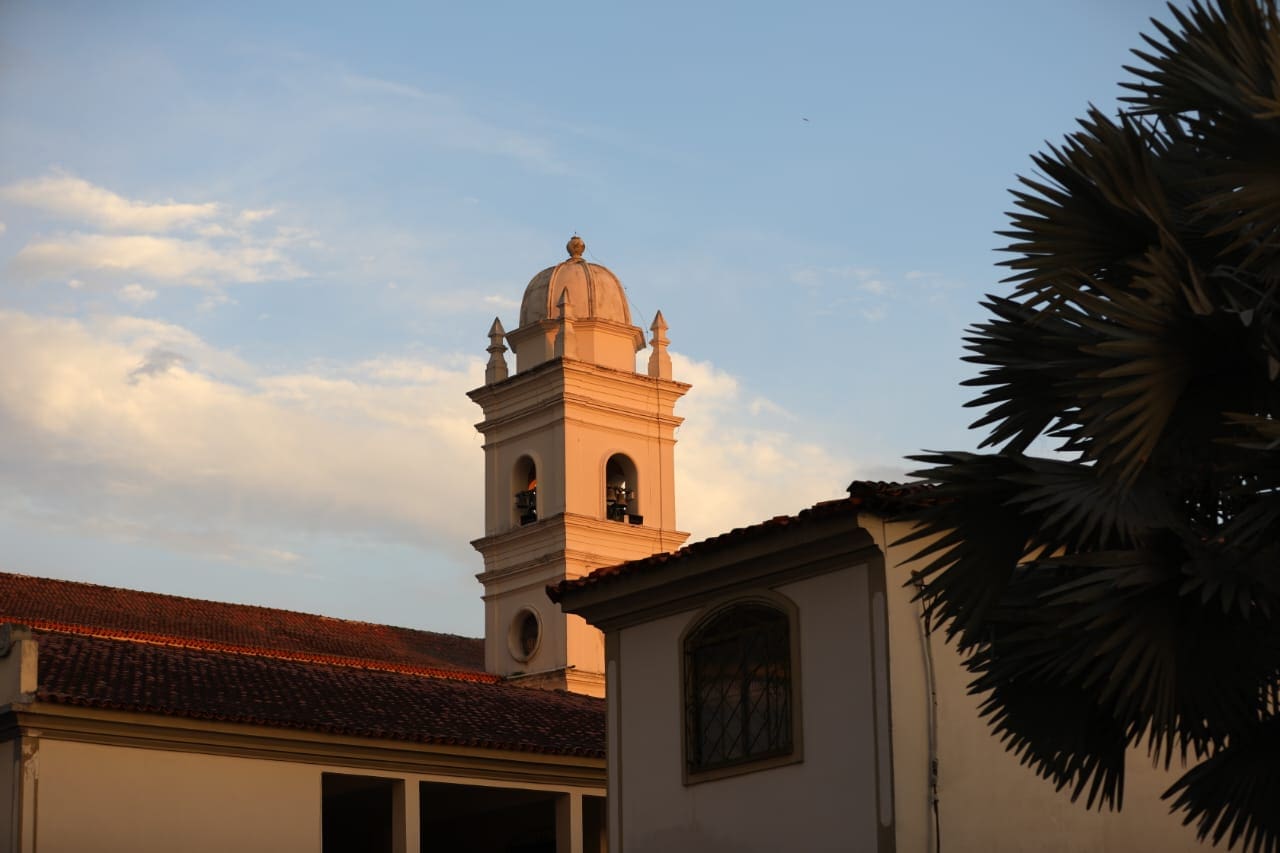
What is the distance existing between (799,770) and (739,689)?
1.18 metres

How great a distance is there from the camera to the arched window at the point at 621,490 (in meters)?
48.8

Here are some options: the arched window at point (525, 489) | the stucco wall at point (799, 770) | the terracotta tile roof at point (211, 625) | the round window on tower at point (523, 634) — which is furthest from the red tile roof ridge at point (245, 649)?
the stucco wall at point (799, 770)

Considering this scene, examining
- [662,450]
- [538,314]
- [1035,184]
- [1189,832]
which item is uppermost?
[538,314]

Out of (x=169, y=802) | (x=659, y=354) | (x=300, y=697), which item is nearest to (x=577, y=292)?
(x=659, y=354)

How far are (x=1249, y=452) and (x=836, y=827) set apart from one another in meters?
7.93

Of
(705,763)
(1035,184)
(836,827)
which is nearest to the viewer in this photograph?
(1035,184)

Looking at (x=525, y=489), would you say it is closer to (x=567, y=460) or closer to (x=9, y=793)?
(x=567, y=460)

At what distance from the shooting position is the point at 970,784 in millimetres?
17078

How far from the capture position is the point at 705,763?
1845 centimetres

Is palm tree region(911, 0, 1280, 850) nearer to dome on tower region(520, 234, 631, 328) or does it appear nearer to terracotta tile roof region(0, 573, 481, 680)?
terracotta tile roof region(0, 573, 481, 680)

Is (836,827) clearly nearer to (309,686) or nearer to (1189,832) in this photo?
(1189,832)

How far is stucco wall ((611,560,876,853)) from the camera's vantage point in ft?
56.1

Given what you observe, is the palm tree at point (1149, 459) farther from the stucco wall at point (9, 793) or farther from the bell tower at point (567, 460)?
the bell tower at point (567, 460)

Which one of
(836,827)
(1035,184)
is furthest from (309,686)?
(1035,184)
